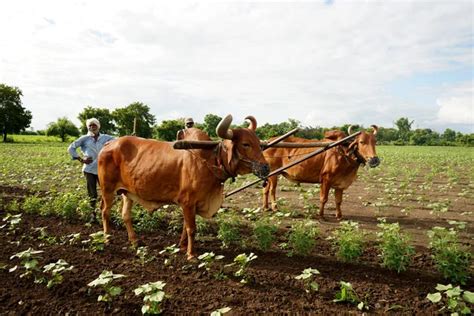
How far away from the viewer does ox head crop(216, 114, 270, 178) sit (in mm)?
5129


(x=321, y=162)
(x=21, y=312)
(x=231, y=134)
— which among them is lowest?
(x=21, y=312)

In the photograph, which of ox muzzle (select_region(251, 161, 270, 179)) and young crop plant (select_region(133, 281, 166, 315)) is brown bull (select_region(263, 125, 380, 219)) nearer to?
ox muzzle (select_region(251, 161, 270, 179))

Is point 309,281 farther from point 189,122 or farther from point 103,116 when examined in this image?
point 103,116

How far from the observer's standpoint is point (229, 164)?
5449mm

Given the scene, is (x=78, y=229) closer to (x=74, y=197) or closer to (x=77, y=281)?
(x=74, y=197)

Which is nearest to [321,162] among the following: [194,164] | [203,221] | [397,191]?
[203,221]

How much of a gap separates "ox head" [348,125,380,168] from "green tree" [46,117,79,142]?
Answer: 8611 centimetres

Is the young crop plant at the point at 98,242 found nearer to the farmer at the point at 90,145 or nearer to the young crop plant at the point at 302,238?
the farmer at the point at 90,145

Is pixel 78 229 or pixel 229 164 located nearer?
pixel 229 164

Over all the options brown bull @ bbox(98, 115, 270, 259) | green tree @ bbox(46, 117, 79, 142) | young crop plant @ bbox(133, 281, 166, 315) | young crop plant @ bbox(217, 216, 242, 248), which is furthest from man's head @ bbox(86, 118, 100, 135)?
green tree @ bbox(46, 117, 79, 142)

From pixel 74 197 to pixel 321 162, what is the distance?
6.25 metres

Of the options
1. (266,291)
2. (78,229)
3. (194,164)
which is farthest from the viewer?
(78,229)

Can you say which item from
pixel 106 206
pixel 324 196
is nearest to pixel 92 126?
pixel 106 206

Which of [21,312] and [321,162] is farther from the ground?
[321,162]
